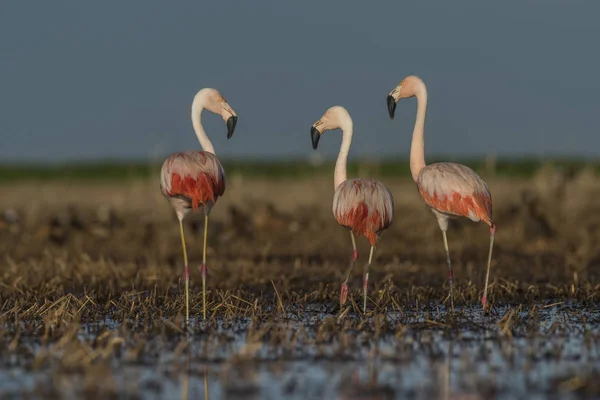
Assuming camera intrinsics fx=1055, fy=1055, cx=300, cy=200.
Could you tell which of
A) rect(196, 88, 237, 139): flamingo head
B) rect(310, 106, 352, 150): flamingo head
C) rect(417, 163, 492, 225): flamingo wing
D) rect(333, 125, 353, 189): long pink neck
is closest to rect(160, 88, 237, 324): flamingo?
rect(196, 88, 237, 139): flamingo head

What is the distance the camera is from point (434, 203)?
882 cm

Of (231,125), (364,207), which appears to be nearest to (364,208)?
(364,207)

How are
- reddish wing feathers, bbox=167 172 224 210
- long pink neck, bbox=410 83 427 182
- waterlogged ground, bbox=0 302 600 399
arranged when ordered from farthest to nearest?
1. long pink neck, bbox=410 83 427 182
2. reddish wing feathers, bbox=167 172 224 210
3. waterlogged ground, bbox=0 302 600 399

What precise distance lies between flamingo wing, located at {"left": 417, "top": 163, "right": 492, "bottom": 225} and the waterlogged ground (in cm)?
98

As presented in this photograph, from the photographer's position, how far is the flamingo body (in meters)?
8.30

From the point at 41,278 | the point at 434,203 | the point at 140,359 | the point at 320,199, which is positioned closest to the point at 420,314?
the point at 434,203

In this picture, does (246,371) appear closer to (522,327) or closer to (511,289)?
(522,327)

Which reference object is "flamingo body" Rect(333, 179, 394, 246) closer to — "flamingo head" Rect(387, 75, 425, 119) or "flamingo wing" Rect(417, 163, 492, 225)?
"flamingo wing" Rect(417, 163, 492, 225)

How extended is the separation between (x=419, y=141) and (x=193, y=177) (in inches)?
Result: 88.4

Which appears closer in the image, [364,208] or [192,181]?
[192,181]

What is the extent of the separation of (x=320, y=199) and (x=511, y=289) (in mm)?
9206

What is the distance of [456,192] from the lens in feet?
28.3

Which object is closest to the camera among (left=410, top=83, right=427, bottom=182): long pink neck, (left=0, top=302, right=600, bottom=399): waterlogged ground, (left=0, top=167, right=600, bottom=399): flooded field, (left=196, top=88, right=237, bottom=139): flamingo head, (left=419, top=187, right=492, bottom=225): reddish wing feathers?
(left=0, top=302, right=600, bottom=399): waterlogged ground

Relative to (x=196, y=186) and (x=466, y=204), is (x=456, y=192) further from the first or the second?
(x=196, y=186)
